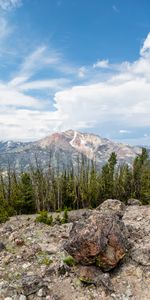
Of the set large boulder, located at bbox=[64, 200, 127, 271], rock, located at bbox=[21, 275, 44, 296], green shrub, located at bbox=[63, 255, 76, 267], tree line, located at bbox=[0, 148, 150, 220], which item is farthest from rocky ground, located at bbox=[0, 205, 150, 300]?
tree line, located at bbox=[0, 148, 150, 220]

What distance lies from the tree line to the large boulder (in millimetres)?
44501

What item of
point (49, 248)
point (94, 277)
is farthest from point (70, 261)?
point (49, 248)

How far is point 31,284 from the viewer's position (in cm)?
1686

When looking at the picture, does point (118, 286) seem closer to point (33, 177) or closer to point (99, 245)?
point (99, 245)

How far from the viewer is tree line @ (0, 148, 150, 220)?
64.9 metres

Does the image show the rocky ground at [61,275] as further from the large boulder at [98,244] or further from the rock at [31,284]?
the large boulder at [98,244]

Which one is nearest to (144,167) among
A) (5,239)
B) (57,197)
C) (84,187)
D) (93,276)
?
(84,187)

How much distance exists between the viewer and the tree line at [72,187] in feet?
213

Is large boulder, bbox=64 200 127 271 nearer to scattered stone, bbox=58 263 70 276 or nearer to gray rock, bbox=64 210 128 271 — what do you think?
gray rock, bbox=64 210 128 271

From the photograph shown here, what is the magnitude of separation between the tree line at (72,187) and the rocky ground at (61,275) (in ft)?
136

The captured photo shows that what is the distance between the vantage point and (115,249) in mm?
18531

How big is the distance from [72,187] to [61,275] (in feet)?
171

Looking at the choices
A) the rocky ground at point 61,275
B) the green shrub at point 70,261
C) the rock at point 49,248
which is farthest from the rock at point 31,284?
the rock at point 49,248

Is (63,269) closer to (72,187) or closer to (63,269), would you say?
(63,269)
